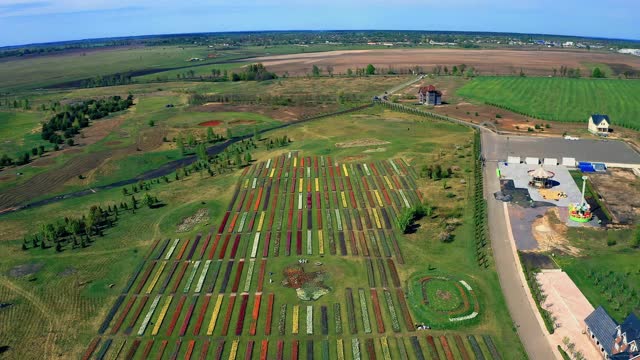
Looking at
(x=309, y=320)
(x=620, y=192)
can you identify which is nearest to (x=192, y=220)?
(x=309, y=320)

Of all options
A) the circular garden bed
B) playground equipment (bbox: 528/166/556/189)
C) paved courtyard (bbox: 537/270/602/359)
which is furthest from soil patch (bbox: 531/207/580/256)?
the circular garden bed

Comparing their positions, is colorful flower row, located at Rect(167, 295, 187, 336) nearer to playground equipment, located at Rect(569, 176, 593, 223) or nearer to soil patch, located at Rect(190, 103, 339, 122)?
playground equipment, located at Rect(569, 176, 593, 223)

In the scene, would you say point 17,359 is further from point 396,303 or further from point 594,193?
point 594,193

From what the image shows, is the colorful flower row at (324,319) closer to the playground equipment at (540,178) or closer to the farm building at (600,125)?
the playground equipment at (540,178)

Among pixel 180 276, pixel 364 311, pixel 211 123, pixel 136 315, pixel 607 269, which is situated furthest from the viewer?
pixel 211 123

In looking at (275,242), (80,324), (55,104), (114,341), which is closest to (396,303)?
(275,242)

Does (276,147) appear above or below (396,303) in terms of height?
above

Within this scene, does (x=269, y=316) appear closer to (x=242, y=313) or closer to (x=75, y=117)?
(x=242, y=313)
